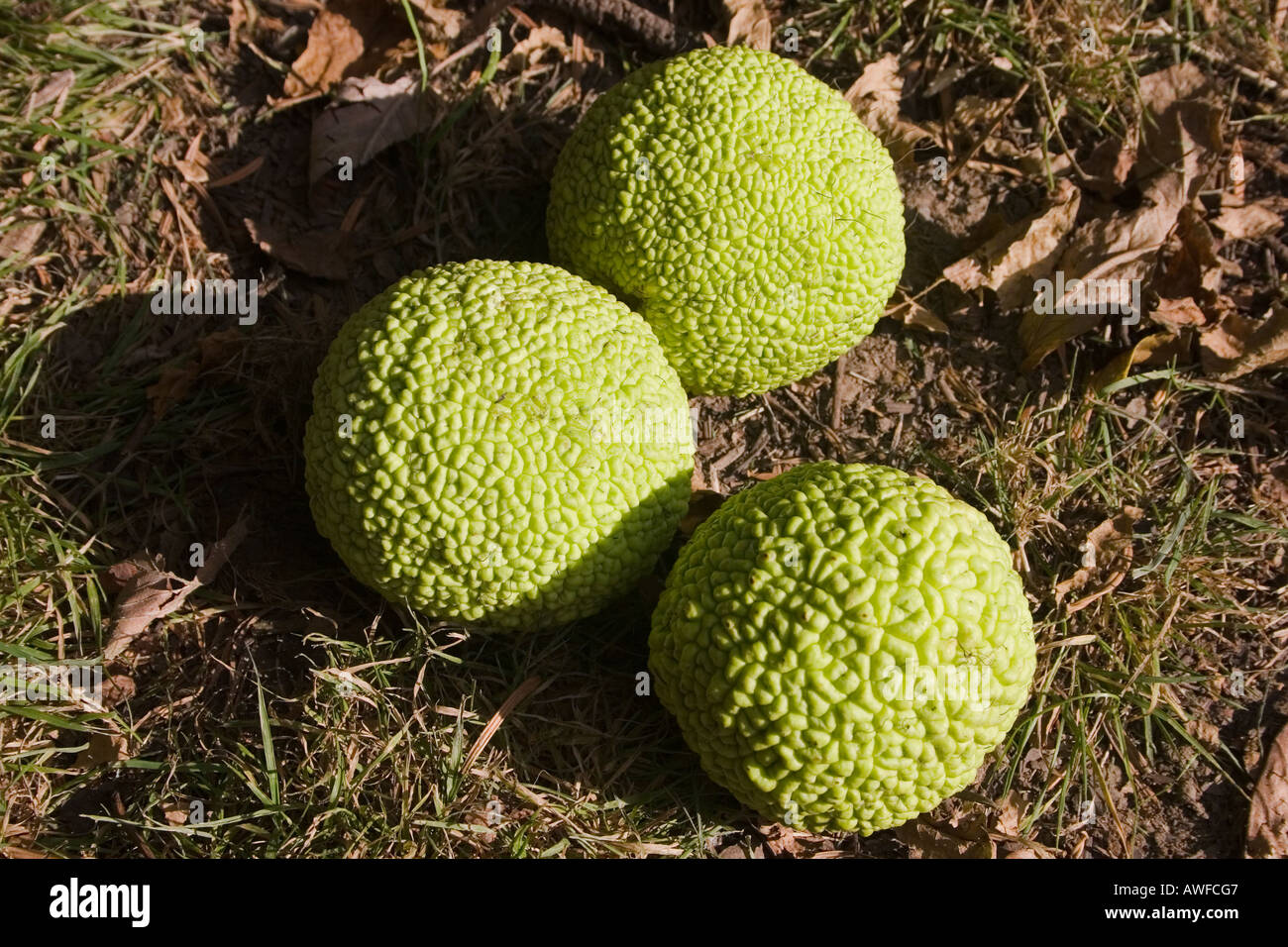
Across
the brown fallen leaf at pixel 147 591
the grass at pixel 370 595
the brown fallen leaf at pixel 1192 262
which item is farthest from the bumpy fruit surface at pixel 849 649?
the brown fallen leaf at pixel 1192 262

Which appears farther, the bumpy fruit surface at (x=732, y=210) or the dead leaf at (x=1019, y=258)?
the dead leaf at (x=1019, y=258)

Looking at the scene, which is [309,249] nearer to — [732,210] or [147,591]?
[147,591]

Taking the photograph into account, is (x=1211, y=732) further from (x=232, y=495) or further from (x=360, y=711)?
(x=232, y=495)

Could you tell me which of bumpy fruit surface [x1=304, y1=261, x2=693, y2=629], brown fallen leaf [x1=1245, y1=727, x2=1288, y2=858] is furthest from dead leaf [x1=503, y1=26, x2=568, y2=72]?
brown fallen leaf [x1=1245, y1=727, x2=1288, y2=858]

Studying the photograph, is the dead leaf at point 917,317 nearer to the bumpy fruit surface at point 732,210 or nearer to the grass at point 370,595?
the grass at point 370,595

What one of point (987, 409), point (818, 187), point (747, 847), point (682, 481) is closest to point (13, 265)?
point (682, 481)

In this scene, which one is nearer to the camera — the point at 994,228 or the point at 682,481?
the point at 682,481
